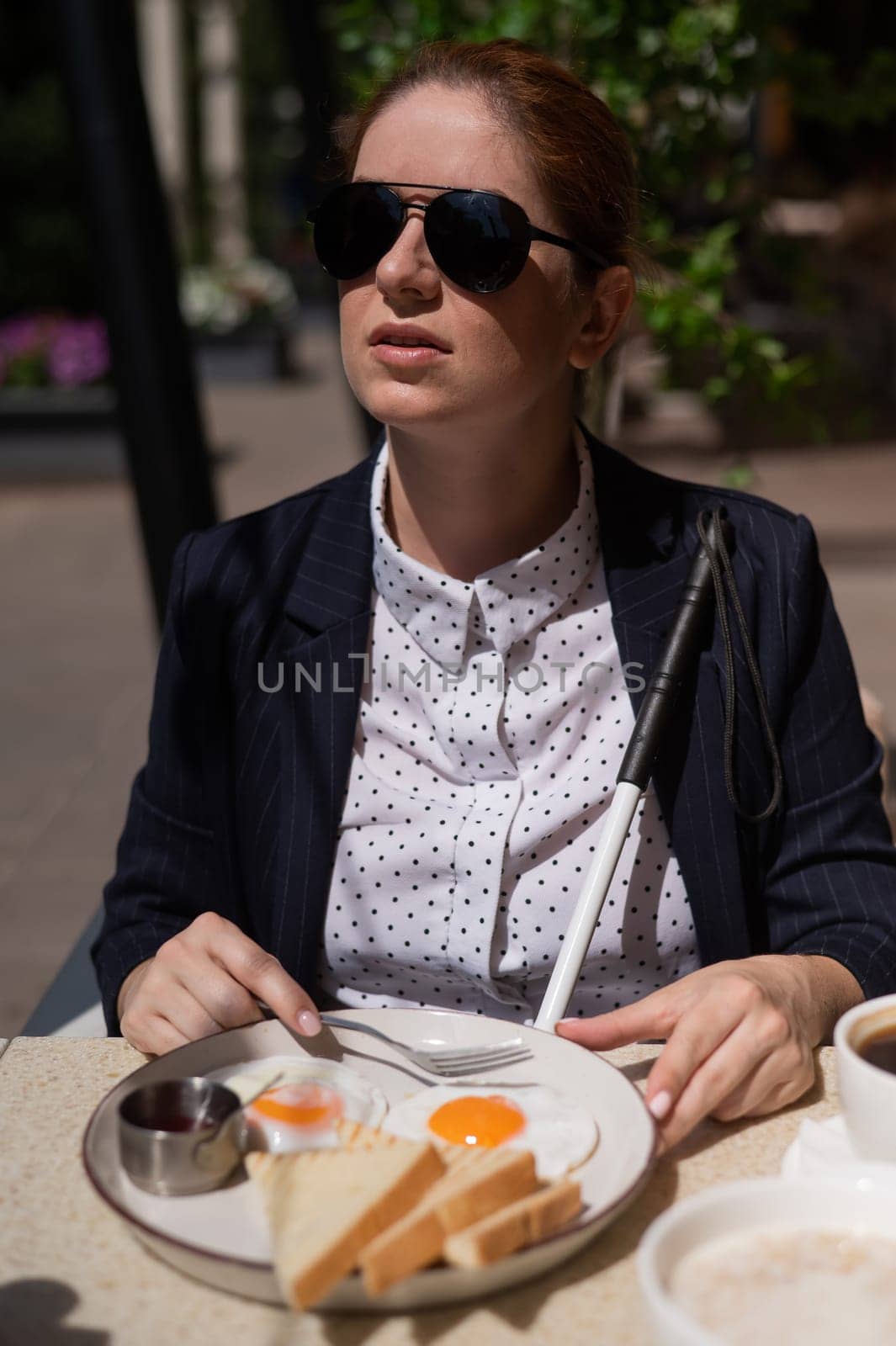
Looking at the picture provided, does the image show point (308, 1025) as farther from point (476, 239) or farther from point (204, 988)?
point (476, 239)

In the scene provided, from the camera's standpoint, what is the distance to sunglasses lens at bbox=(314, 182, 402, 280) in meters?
1.95

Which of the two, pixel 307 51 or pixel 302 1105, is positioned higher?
pixel 307 51

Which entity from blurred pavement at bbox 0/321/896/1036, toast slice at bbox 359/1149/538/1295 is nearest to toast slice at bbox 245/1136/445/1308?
toast slice at bbox 359/1149/538/1295

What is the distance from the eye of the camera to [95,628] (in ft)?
27.6

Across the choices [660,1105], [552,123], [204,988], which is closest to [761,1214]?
[660,1105]

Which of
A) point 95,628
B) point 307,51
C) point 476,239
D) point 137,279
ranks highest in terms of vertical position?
point 307,51

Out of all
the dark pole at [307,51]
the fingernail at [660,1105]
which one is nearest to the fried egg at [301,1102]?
the fingernail at [660,1105]

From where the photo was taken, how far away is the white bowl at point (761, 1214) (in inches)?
43.3

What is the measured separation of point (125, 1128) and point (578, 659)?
1.02 metres

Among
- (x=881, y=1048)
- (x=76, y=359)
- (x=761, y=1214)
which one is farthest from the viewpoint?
(x=76, y=359)

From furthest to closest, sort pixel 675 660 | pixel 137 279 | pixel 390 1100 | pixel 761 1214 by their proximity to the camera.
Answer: pixel 137 279, pixel 675 660, pixel 390 1100, pixel 761 1214

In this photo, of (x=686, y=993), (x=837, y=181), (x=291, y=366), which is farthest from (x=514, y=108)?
(x=291, y=366)

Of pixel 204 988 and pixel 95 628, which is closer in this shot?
pixel 204 988

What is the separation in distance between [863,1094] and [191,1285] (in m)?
0.57
